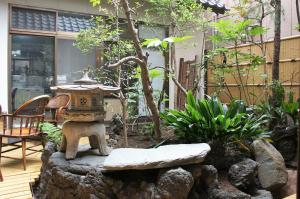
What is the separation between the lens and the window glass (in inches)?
241

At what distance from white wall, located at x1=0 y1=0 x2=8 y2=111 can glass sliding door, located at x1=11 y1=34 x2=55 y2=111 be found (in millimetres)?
142

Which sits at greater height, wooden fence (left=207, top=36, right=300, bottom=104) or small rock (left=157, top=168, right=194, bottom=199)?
wooden fence (left=207, top=36, right=300, bottom=104)

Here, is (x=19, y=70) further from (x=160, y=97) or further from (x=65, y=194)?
(x=65, y=194)

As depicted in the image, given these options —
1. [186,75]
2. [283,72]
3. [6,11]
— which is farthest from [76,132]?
[186,75]

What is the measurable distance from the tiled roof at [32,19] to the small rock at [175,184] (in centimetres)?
478

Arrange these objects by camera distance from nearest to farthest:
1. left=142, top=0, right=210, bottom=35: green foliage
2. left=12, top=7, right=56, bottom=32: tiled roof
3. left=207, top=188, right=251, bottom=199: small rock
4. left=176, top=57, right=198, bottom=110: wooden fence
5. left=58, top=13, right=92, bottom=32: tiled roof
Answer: left=207, top=188, right=251, bottom=199: small rock, left=142, top=0, right=210, bottom=35: green foliage, left=12, top=7, right=56, bottom=32: tiled roof, left=58, top=13, right=92, bottom=32: tiled roof, left=176, top=57, right=198, bottom=110: wooden fence

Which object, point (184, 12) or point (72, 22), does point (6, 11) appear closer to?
point (72, 22)

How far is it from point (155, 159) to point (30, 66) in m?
4.50

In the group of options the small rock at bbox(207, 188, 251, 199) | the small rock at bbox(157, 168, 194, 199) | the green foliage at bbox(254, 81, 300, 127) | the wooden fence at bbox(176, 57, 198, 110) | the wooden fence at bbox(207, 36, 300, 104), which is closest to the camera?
the small rock at bbox(157, 168, 194, 199)

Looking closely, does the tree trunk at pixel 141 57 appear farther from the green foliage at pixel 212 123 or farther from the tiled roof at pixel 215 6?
the tiled roof at pixel 215 6

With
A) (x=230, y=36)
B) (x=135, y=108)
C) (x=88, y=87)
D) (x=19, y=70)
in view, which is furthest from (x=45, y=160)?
(x=19, y=70)

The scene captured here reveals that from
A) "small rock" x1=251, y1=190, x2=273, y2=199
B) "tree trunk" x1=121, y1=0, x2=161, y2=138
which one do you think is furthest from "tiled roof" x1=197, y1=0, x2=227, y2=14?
"small rock" x1=251, y1=190, x2=273, y2=199

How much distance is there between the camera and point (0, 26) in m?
5.34

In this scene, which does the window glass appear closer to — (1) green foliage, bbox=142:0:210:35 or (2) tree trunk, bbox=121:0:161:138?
(1) green foliage, bbox=142:0:210:35
